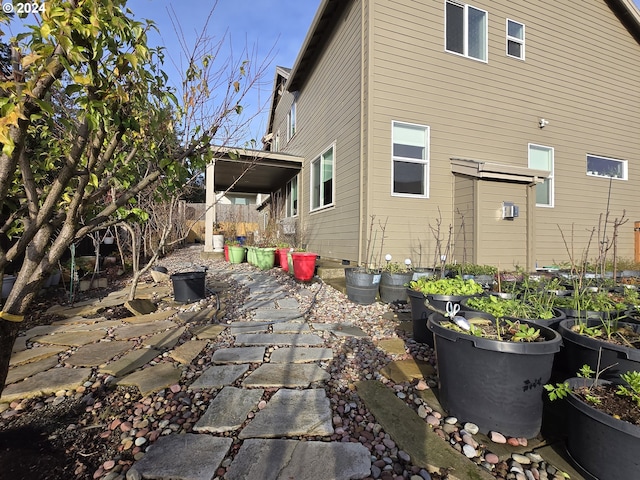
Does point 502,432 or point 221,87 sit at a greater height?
point 221,87

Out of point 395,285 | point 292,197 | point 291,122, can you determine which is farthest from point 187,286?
point 291,122

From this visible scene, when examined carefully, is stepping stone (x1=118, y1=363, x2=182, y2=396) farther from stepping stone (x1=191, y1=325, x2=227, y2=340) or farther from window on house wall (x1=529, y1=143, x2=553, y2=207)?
window on house wall (x1=529, y1=143, x2=553, y2=207)

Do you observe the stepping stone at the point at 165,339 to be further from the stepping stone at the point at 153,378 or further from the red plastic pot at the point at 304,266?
the red plastic pot at the point at 304,266

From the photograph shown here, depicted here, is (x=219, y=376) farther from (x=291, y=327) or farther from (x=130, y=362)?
(x=291, y=327)

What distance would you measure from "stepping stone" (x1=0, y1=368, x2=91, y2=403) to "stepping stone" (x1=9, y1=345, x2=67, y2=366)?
355 mm

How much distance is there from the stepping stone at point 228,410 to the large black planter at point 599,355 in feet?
6.21

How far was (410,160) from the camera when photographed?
18.3 ft

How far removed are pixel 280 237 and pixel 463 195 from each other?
17.1 feet

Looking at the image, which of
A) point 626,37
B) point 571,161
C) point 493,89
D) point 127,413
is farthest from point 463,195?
point 626,37

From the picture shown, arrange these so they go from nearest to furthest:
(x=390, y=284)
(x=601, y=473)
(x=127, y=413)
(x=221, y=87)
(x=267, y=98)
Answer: (x=601, y=473), (x=127, y=413), (x=221, y=87), (x=267, y=98), (x=390, y=284)

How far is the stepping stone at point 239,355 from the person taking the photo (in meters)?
2.47

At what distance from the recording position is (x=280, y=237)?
29.4ft

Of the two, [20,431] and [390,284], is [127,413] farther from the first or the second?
[390,284]

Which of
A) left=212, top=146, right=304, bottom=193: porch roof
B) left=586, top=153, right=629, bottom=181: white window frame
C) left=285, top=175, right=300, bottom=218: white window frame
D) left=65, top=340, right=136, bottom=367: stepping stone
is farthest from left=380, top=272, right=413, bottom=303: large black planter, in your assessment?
left=586, top=153, right=629, bottom=181: white window frame
